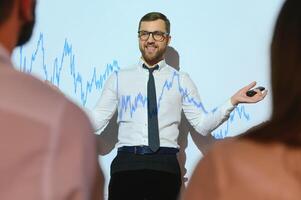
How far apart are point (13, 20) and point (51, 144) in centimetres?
10

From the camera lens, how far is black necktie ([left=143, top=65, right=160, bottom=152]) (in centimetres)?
183

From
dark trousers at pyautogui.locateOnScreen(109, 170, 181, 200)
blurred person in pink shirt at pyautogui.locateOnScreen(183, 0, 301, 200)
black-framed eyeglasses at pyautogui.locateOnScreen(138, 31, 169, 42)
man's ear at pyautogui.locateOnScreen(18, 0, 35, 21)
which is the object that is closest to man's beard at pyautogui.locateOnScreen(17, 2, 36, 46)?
man's ear at pyautogui.locateOnScreen(18, 0, 35, 21)

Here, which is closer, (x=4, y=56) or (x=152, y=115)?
(x=4, y=56)

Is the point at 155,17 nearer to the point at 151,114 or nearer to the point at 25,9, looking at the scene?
the point at 151,114

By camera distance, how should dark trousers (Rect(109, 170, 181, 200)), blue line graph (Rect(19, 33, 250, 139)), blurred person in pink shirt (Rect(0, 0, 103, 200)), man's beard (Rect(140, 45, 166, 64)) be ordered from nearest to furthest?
blurred person in pink shirt (Rect(0, 0, 103, 200)) < dark trousers (Rect(109, 170, 181, 200)) < man's beard (Rect(140, 45, 166, 64)) < blue line graph (Rect(19, 33, 250, 139))

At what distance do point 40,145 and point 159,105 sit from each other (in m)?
1.48

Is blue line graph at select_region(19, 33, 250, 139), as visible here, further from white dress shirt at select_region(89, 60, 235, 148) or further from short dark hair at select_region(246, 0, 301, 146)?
short dark hair at select_region(246, 0, 301, 146)

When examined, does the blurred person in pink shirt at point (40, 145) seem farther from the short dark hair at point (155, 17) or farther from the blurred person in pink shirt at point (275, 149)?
the short dark hair at point (155, 17)

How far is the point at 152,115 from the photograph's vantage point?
188cm

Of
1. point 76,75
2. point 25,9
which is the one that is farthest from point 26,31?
point 76,75

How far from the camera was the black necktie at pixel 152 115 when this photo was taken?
6.02 feet

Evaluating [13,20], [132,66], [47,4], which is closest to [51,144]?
[13,20]

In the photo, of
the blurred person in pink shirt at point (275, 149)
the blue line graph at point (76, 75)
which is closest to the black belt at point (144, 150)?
the blue line graph at point (76, 75)

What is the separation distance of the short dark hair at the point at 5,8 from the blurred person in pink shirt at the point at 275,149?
0.65 feet
